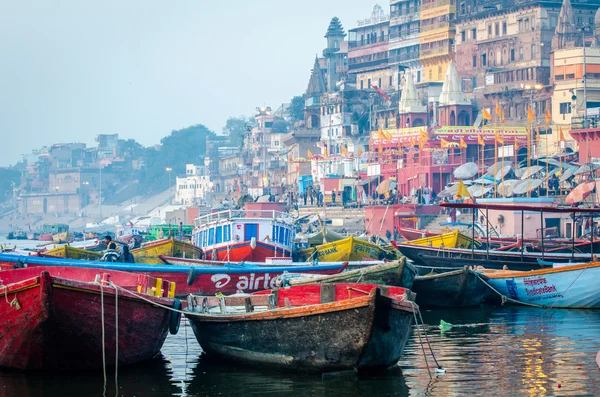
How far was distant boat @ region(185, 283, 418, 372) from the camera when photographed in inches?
606

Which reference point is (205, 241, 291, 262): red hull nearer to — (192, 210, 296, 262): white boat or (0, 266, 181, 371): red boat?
(192, 210, 296, 262): white boat

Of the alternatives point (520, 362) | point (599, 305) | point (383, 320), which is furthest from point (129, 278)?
point (599, 305)

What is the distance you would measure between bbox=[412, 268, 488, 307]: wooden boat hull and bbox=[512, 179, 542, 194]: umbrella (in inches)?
1015

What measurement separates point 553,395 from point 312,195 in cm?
5905

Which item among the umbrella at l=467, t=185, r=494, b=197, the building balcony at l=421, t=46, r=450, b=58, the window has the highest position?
the building balcony at l=421, t=46, r=450, b=58

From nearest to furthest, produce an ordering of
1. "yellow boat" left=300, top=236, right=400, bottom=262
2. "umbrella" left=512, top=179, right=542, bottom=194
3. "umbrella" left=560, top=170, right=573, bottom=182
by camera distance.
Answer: "yellow boat" left=300, top=236, right=400, bottom=262
"umbrella" left=512, top=179, right=542, bottom=194
"umbrella" left=560, top=170, right=573, bottom=182

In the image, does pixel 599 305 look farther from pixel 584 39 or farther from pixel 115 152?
pixel 115 152

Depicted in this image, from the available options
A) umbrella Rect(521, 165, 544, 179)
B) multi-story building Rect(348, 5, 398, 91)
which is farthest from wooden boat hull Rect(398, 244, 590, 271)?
multi-story building Rect(348, 5, 398, 91)

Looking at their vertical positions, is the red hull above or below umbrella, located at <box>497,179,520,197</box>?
below

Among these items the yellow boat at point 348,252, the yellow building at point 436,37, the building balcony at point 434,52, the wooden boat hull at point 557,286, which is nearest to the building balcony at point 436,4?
the yellow building at point 436,37

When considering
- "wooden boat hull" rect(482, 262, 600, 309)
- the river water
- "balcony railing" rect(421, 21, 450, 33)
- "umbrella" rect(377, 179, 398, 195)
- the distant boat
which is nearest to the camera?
the river water

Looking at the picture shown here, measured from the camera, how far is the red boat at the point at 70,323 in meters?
15.5

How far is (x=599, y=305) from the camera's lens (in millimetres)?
25219

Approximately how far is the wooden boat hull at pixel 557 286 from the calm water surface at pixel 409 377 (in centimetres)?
414
